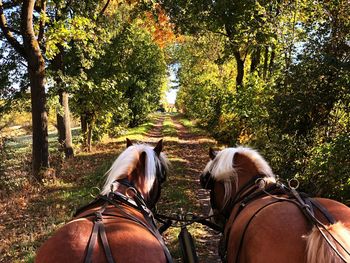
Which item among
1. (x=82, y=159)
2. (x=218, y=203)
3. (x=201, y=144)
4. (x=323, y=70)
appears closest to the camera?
(x=218, y=203)

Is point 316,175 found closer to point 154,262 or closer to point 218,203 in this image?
point 218,203

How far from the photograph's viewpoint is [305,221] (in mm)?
2865

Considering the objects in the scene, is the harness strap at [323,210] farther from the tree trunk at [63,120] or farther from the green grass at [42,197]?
the tree trunk at [63,120]

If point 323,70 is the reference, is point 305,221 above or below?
below

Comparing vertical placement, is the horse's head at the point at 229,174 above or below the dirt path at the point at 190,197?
above

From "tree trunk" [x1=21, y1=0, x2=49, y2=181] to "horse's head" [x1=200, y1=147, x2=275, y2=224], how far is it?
772 cm

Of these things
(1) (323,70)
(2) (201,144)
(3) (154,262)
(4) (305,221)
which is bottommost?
(2) (201,144)

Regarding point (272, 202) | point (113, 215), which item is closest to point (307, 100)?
point (272, 202)

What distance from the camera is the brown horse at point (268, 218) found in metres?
2.61

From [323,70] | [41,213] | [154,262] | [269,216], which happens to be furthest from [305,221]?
[41,213]

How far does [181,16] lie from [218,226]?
13.9 metres

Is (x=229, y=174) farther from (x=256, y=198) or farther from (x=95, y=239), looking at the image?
(x=95, y=239)

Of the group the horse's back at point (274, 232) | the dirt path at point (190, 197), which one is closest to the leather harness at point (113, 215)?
the horse's back at point (274, 232)

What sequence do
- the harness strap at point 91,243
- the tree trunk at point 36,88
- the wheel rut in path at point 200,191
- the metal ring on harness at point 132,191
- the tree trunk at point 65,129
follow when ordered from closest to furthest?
the harness strap at point 91,243
the metal ring on harness at point 132,191
the wheel rut in path at point 200,191
the tree trunk at point 36,88
the tree trunk at point 65,129
